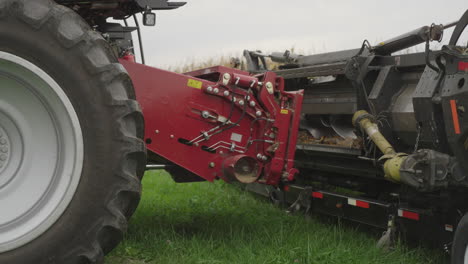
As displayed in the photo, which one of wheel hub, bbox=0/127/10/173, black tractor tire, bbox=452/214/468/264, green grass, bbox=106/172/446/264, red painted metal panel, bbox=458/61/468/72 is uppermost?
red painted metal panel, bbox=458/61/468/72

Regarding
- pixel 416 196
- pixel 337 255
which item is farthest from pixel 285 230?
pixel 416 196

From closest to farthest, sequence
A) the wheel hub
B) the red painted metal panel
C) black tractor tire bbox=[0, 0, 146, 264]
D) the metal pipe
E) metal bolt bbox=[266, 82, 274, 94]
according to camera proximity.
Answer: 1. black tractor tire bbox=[0, 0, 146, 264]
2. the wheel hub
3. the red painted metal panel
4. the metal pipe
5. metal bolt bbox=[266, 82, 274, 94]

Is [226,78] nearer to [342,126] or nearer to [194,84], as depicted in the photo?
[194,84]

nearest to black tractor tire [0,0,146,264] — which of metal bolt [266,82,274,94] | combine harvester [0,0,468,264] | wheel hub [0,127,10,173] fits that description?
combine harvester [0,0,468,264]

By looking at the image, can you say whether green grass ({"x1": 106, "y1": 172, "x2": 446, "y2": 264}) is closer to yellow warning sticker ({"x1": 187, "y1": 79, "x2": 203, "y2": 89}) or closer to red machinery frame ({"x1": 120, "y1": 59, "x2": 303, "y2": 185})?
red machinery frame ({"x1": 120, "y1": 59, "x2": 303, "y2": 185})

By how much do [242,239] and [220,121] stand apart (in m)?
1.02

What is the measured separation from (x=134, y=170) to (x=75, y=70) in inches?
24.0

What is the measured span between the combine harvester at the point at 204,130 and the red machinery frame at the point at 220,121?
0.01m

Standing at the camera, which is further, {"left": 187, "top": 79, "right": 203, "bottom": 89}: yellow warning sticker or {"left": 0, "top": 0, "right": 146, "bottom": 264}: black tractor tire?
{"left": 187, "top": 79, "right": 203, "bottom": 89}: yellow warning sticker

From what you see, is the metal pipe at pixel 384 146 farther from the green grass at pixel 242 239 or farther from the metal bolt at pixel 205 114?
the metal bolt at pixel 205 114

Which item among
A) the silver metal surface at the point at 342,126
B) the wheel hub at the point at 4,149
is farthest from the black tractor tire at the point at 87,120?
the silver metal surface at the point at 342,126

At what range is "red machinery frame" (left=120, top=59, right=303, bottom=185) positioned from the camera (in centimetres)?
409

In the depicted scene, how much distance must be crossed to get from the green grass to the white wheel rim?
121 centimetres

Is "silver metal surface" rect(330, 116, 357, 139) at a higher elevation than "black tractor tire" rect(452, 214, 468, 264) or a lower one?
higher
